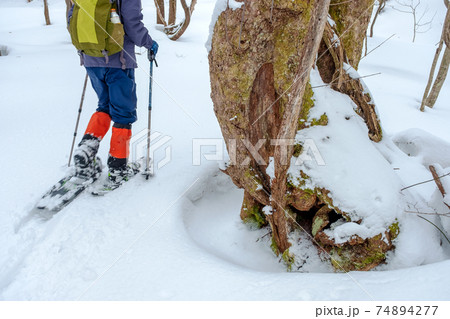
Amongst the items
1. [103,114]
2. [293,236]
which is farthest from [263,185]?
[103,114]

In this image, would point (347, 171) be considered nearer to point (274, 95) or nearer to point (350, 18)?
point (274, 95)

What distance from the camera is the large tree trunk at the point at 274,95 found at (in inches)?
72.7

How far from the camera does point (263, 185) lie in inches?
86.8

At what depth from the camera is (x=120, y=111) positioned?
2570 mm

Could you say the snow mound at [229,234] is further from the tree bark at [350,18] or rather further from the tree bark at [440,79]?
the tree bark at [440,79]

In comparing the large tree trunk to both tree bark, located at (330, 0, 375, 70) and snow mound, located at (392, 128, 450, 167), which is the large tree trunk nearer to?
tree bark, located at (330, 0, 375, 70)

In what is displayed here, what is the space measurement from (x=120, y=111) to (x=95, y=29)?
70 cm


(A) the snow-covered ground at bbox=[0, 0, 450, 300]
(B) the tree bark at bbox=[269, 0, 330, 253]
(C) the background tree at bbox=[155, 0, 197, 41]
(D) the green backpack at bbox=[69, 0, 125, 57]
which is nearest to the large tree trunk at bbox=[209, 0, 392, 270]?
(B) the tree bark at bbox=[269, 0, 330, 253]

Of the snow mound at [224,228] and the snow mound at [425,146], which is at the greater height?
the snow mound at [425,146]

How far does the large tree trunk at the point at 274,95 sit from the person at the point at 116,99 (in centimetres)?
83

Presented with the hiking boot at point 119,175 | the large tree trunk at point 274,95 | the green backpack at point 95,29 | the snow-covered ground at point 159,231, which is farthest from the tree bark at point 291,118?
the green backpack at point 95,29

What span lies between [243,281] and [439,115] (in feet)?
20.4

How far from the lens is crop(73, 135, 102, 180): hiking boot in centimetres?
254
